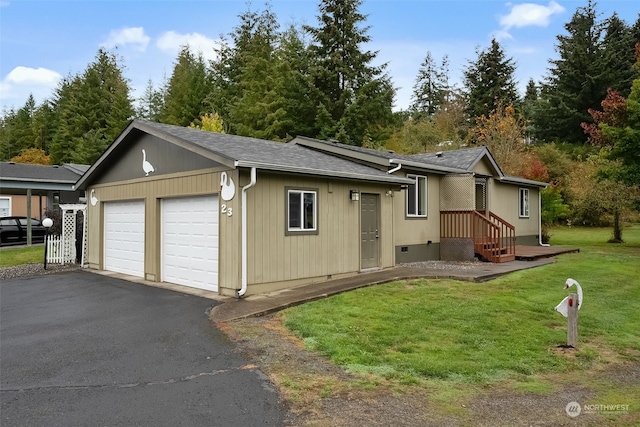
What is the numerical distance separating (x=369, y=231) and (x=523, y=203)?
10478 millimetres

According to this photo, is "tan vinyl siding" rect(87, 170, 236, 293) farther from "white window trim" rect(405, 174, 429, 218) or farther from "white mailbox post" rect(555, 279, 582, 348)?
"white window trim" rect(405, 174, 429, 218)

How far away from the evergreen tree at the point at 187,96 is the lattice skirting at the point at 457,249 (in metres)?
24.9

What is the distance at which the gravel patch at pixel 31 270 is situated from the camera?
12359 mm

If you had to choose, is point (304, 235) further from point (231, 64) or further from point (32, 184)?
point (231, 64)

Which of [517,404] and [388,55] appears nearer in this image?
[517,404]

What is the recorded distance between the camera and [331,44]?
101ft

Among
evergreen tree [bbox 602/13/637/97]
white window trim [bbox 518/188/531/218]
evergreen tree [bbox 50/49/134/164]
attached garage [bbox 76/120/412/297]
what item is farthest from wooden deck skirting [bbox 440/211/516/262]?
evergreen tree [bbox 50/49/134/164]

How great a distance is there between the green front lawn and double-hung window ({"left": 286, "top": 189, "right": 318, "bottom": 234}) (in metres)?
1.85

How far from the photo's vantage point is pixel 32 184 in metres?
20.0

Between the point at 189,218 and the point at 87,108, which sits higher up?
the point at 87,108

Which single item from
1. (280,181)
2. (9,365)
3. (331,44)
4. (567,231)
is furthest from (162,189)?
(567,231)

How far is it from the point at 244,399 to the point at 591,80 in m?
40.5

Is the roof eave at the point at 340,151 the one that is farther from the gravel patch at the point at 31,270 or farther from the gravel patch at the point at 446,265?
the gravel patch at the point at 31,270

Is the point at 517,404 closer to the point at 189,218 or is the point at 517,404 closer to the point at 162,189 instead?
the point at 189,218
